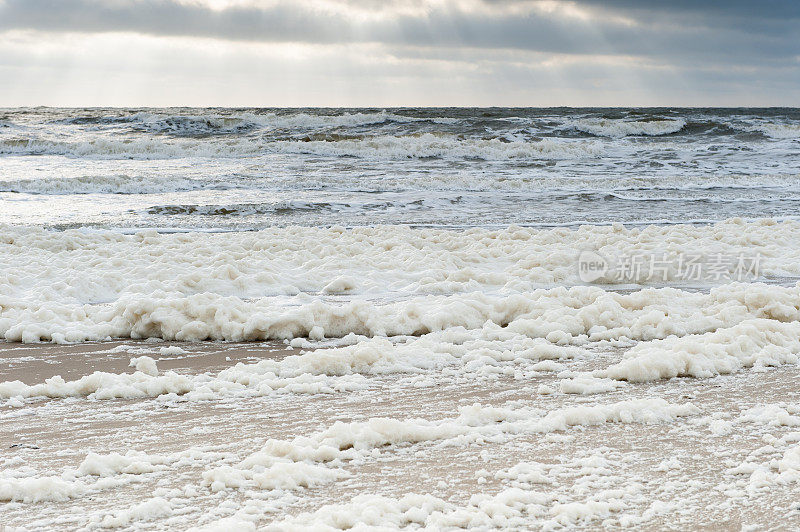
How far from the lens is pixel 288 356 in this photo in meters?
4.54

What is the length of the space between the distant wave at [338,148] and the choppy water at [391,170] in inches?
3.0

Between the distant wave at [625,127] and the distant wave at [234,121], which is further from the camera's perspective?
the distant wave at [234,121]

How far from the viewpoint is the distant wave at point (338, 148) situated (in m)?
26.8

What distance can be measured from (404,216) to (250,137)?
20.3 metres

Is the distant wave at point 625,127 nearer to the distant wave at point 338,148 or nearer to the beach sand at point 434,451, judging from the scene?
the distant wave at point 338,148

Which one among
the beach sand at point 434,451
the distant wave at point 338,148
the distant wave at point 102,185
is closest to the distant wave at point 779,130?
the distant wave at point 338,148

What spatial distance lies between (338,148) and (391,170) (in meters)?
6.30

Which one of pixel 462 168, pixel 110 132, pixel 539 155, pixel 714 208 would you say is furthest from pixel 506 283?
pixel 110 132

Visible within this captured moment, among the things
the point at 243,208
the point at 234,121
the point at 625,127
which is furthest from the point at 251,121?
the point at 243,208

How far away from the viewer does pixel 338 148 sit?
90.5ft

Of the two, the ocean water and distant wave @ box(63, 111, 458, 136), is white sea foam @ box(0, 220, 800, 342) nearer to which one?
the ocean water

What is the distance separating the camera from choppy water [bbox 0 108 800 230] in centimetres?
1386

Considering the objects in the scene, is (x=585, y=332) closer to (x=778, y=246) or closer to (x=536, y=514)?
(x=536, y=514)

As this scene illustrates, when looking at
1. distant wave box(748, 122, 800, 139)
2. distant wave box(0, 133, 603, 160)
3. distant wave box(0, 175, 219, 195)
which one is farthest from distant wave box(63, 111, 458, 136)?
distant wave box(0, 175, 219, 195)
